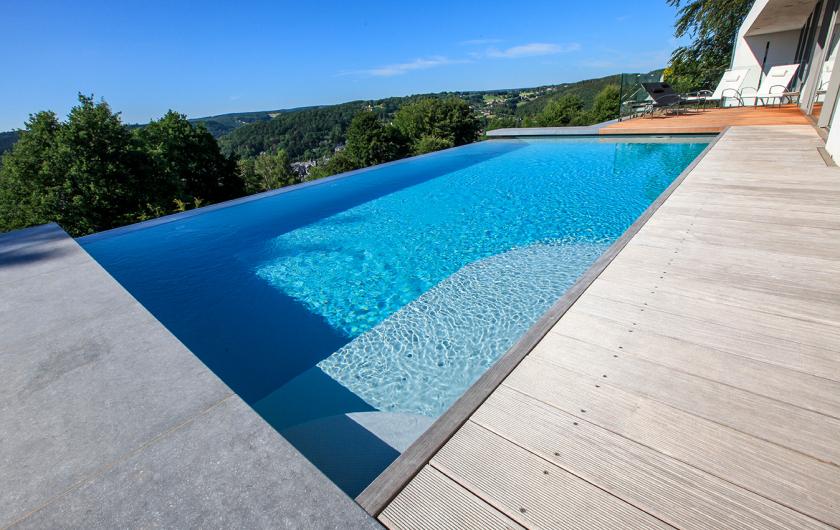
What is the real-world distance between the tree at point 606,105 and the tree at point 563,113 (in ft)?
5.21

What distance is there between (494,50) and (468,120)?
5.42 meters

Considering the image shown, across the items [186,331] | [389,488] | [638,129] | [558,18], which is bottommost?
[186,331]

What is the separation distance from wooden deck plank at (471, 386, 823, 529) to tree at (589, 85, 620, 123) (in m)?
26.5

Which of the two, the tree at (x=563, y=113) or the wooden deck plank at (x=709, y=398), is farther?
the tree at (x=563, y=113)

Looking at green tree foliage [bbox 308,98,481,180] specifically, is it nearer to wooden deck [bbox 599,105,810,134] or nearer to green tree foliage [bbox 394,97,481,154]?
green tree foliage [bbox 394,97,481,154]

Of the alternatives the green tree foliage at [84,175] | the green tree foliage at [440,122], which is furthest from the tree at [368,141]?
the green tree foliage at [84,175]

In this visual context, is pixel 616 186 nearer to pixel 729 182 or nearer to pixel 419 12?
pixel 729 182

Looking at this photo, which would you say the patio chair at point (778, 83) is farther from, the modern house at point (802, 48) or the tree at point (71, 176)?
the tree at point (71, 176)

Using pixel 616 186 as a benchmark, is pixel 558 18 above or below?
above

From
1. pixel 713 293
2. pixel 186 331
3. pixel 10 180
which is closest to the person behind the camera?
pixel 713 293

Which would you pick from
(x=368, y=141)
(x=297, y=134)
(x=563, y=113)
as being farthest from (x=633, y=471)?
(x=297, y=134)

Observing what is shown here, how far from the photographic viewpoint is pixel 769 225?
100 inches

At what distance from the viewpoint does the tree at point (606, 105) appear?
2372 centimetres

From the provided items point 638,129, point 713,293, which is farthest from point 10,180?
point 638,129
